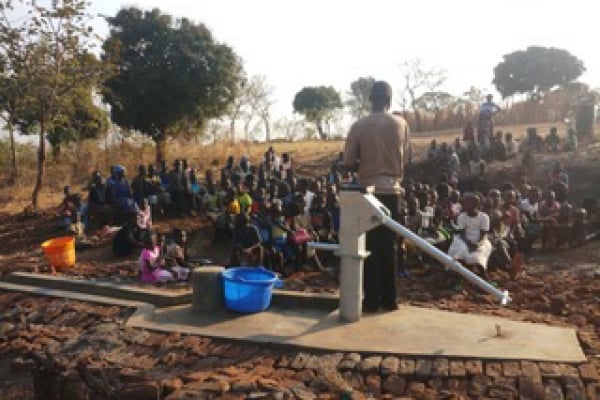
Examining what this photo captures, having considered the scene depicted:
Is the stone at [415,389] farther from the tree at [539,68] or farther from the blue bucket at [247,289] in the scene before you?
the tree at [539,68]

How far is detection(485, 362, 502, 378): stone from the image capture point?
3.96m

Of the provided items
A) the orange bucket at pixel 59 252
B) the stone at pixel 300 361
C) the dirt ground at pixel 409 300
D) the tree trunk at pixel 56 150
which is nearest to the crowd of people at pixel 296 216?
the dirt ground at pixel 409 300

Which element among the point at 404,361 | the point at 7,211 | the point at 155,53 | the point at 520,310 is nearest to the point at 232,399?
the point at 404,361

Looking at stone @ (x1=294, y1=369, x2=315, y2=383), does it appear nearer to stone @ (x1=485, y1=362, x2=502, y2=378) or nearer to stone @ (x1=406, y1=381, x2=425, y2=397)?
stone @ (x1=406, y1=381, x2=425, y2=397)

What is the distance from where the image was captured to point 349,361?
416cm

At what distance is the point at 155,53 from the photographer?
16.5 meters

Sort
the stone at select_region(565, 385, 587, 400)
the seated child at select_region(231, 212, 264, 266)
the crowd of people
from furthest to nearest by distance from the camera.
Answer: the seated child at select_region(231, 212, 264, 266)
the crowd of people
the stone at select_region(565, 385, 587, 400)

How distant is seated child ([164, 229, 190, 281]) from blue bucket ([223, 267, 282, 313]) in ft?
6.84

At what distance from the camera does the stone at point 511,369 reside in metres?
3.92

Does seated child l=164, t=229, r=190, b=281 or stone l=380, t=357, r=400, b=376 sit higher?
seated child l=164, t=229, r=190, b=281

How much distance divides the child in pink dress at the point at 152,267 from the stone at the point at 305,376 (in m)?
3.32

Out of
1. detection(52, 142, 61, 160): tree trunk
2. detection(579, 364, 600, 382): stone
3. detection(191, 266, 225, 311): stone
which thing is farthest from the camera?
detection(52, 142, 61, 160): tree trunk

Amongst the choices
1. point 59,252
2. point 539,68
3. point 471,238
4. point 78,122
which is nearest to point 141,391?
point 59,252

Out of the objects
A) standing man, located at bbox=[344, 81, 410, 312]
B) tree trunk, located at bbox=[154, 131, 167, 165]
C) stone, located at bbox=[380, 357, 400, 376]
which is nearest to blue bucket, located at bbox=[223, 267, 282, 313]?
standing man, located at bbox=[344, 81, 410, 312]
